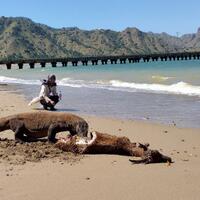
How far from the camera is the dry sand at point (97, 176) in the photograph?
6078 millimetres

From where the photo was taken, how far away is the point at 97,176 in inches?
274

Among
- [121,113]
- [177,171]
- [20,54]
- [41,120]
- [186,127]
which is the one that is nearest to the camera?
[177,171]

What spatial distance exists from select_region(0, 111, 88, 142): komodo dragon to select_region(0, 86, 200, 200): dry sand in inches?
15.3

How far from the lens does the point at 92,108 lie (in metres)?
17.0

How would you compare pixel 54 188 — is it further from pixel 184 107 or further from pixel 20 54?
pixel 20 54

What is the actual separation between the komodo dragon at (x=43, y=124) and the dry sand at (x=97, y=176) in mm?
388

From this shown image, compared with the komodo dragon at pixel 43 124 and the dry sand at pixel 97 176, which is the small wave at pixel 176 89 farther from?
the dry sand at pixel 97 176

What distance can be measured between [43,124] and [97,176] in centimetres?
268

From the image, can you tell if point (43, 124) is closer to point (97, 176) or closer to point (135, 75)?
point (97, 176)

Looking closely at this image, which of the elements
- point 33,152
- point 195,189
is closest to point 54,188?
point 195,189

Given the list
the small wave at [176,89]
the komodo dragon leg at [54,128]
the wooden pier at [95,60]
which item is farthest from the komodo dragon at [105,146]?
the wooden pier at [95,60]

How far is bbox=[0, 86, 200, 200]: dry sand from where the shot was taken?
19.9ft

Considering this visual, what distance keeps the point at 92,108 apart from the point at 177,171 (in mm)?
9926

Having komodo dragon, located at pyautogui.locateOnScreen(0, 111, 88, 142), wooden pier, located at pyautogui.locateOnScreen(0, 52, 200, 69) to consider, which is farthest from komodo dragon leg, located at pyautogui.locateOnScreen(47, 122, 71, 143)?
wooden pier, located at pyautogui.locateOnScreen(0, 52, 200, 69)
